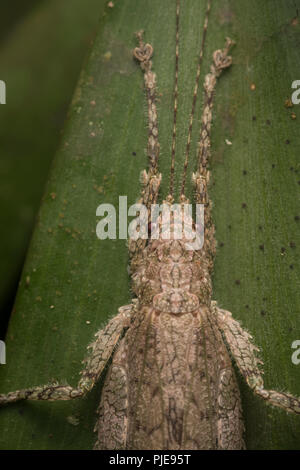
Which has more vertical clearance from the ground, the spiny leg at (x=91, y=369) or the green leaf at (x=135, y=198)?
the green leaf at (x=135, y=198)

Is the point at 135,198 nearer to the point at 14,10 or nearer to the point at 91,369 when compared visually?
the point at 91,369

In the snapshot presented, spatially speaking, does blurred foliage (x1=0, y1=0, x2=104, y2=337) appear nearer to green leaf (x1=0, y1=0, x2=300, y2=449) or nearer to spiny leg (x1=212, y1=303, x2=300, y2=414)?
green leaf (x1=0, y1=0, x2=300, y2=449)

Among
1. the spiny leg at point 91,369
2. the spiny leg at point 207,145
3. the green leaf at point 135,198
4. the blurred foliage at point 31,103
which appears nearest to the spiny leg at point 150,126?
the green leaf at point 135,198

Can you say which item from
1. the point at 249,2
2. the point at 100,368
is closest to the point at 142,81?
the point at 249,2

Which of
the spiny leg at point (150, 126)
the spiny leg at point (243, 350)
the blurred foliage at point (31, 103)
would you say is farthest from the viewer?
the blurred foliage at point (31, 103)

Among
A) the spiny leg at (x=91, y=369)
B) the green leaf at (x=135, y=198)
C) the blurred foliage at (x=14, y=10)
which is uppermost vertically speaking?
the blurred foliage at (x=14, y=10)

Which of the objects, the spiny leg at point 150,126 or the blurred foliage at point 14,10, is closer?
the spiny leg at point 150,126

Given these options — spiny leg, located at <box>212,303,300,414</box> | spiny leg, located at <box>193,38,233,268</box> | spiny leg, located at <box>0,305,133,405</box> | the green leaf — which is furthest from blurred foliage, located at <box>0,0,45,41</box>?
spiny leg, located at <box>212,303,300,414</box>

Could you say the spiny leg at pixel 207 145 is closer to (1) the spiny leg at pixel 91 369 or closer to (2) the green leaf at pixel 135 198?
(2) the green leaf at pixel 135 198

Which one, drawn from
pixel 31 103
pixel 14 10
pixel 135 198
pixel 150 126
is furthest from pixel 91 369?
pixel 14 10
